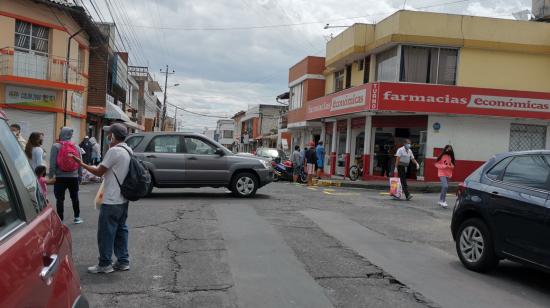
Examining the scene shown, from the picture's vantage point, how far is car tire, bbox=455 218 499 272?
21.7ft

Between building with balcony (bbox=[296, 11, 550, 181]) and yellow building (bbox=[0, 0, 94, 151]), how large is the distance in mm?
12551

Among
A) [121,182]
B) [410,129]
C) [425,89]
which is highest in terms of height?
[425,89]

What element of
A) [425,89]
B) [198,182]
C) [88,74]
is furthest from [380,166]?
[88,74]

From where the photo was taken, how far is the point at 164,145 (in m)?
13.5

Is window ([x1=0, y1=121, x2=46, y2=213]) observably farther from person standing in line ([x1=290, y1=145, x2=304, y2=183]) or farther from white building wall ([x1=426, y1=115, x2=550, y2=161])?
white building wall ([x1=426, y1=115, x2=550, y2=161])

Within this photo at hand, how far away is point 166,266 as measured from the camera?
21.2 feet

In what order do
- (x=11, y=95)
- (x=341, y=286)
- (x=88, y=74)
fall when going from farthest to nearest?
(x=88, y=74), (x=11, y=95), (x=341, y=286)

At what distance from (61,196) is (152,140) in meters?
4.67

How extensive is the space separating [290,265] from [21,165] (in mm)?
4520

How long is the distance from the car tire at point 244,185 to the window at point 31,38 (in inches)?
487

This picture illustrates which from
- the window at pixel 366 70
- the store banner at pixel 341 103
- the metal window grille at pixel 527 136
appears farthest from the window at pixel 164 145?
the metal window grille at pixel 527 136

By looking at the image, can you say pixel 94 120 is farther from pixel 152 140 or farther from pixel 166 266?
pixel 166 266

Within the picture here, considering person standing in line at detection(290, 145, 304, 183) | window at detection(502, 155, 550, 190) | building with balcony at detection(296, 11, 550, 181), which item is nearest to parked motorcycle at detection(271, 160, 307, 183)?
person standing in line at detection(290, 145, 304, 183)

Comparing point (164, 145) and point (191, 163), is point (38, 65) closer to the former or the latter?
point (164, 145)
